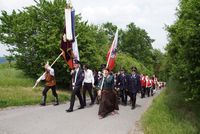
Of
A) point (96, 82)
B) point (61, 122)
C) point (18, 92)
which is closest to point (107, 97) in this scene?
point (61, 122)

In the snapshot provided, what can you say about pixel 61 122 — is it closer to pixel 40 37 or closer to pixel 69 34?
pixel 69 34

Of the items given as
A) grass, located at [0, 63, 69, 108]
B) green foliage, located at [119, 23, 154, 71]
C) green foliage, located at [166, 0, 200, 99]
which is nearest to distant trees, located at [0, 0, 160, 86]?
grass, located at [0, 63, 69, 108]

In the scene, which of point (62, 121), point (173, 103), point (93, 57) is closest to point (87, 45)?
point (93, 57)

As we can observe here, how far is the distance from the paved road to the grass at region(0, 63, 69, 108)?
1053 millimetres

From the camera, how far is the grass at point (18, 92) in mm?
16945

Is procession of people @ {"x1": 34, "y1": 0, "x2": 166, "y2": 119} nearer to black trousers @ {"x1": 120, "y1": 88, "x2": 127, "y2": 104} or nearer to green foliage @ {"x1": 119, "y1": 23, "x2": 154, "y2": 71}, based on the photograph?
black trousers @ {"x1": 120, "y1": 88, "x2": 127, "y2": 104}

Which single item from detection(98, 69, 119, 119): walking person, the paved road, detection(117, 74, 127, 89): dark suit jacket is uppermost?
detection(117, 74, 127, 89): dark suit jacket

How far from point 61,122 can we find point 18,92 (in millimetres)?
7581

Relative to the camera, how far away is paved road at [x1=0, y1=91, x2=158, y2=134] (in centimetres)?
1112

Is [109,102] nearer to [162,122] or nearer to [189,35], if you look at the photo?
[162,122]

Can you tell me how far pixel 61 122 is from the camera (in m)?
12.5

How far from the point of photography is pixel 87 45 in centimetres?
2678

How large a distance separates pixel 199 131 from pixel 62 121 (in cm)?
435

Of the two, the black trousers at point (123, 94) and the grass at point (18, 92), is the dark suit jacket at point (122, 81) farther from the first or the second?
the grass at point (18, 92)
